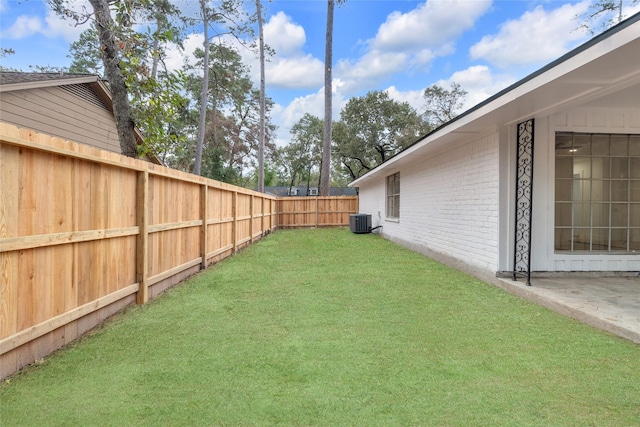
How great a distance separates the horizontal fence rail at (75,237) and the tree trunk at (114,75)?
2007 mm

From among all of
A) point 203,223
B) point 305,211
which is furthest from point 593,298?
point 305,211

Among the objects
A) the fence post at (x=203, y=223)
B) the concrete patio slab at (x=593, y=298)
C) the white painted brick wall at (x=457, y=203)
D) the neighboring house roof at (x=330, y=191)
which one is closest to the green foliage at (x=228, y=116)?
the neighboring house roof at (x=330, y=191)

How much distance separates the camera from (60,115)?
802 centimetres

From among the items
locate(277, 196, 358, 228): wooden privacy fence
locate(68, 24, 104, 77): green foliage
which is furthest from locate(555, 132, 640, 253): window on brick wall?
locate(68, 24, 104, 77): green foliage

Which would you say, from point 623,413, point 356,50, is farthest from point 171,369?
point 356,50

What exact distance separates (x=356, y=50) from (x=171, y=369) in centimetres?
2066

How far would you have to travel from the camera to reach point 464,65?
17.0 meters

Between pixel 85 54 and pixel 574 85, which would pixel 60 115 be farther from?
pixel 85 54

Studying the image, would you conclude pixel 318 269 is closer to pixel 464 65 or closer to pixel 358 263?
pixel 358 263

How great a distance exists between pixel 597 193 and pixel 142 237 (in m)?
6.26

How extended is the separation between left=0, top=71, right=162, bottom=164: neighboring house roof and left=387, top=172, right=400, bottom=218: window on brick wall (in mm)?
7185

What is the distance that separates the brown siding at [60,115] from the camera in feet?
22.3

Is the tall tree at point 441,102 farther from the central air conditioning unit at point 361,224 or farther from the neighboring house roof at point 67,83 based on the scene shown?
the neighboring house roof at point 67,83

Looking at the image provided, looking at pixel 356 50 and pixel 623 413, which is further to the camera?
pixel 356 50
